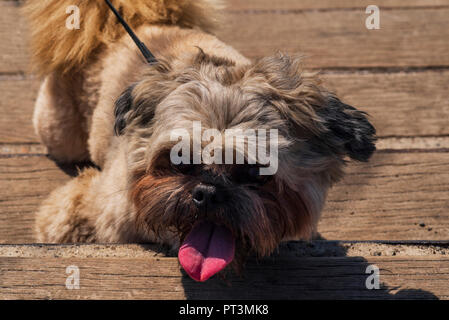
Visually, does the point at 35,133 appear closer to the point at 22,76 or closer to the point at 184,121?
the point at 22,76

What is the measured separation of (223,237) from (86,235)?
3.77 feet

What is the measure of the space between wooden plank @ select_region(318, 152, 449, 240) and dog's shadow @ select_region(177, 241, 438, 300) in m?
0.60

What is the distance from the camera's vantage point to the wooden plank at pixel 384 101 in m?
3.35

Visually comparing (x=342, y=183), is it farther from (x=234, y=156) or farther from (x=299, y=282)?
(x=234, y=156)

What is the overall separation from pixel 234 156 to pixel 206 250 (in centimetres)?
38

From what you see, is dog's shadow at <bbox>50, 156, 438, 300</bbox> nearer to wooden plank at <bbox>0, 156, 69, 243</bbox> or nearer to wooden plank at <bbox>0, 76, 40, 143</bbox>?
wooden plank at <bbox>0, 156, 69, 243</bbox>

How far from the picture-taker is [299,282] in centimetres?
216

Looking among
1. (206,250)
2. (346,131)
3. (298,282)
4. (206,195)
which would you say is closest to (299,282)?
(298,282)

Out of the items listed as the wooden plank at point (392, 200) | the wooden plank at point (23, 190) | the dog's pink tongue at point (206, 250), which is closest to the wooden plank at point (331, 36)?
the wooden plank at point (23, 190)

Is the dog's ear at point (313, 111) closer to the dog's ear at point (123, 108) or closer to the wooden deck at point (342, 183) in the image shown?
the wooden deck at point (342, 183)

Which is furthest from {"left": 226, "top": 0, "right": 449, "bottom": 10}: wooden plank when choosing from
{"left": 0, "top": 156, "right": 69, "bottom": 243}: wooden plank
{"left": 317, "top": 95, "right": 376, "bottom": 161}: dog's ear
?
{"left": 317, "top": 95, "right": 376, "bottom": 161}: dog's ear

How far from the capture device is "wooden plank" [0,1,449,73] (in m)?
3.84
